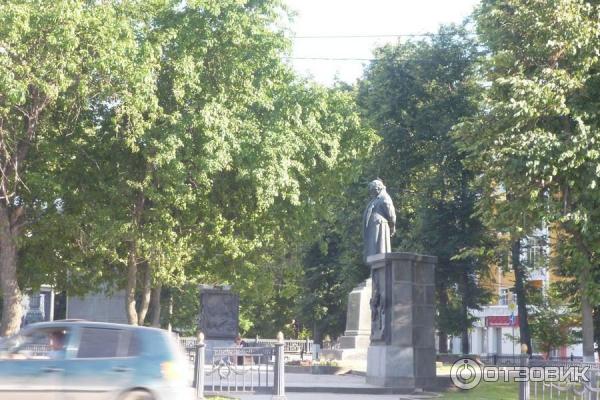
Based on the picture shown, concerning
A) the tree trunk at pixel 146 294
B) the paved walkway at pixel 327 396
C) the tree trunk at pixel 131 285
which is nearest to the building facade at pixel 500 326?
the tree trunk at pixel 146 294

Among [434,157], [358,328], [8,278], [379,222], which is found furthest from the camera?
[434,157]

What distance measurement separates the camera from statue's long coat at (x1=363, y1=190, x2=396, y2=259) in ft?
86.4

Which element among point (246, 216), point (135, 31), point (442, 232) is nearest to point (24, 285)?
point (246, 216)

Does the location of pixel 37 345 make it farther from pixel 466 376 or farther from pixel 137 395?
pixel 466 376

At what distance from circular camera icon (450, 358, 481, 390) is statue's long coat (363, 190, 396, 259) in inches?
157

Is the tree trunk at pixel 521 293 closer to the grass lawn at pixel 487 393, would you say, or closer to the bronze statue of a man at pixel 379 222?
the grass lawn at pixel 487 393

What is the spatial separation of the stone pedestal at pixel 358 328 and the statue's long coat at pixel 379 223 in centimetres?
528

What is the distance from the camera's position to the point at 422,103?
42562mm

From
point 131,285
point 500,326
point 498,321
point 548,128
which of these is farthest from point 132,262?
point 500,326

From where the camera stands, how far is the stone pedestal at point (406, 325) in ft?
74.0

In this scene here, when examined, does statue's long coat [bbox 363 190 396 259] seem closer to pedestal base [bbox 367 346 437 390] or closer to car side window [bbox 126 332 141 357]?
pedestal base [bbox 367 346 437 390]

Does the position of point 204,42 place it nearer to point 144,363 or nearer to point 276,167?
point 276,167

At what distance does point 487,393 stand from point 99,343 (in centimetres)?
1235

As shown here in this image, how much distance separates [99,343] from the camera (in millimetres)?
12648
